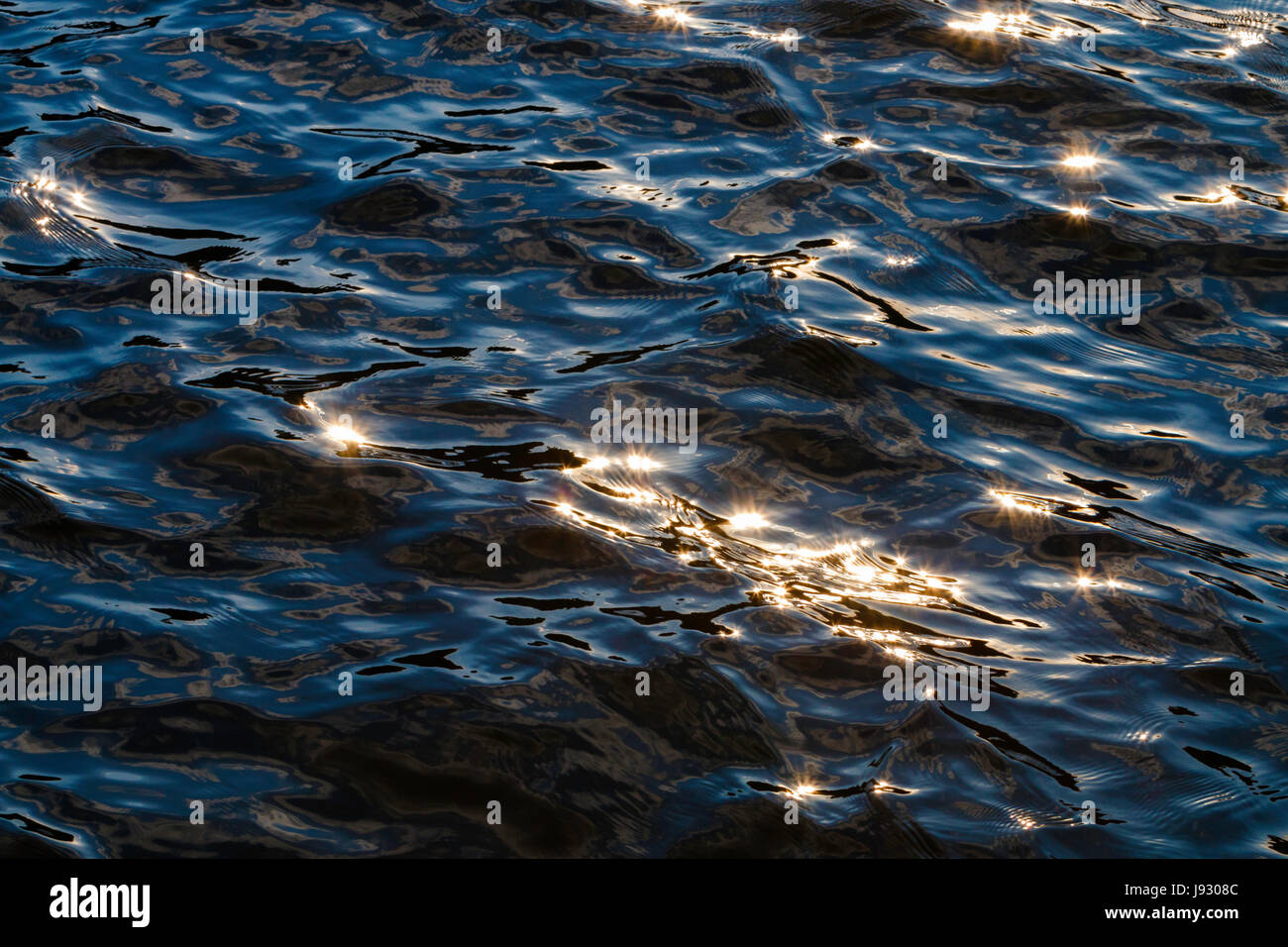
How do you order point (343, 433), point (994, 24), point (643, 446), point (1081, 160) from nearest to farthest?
1. point (343, 433)
2. point (643, 446)
3. point (1081, 160)
4. point (994, 24)

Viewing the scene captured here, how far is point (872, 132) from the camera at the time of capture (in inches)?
304

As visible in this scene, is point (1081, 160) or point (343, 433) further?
point (1081, 160)

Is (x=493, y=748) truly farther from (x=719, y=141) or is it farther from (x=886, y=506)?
(x=719, y=141)

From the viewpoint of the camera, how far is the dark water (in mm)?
4164

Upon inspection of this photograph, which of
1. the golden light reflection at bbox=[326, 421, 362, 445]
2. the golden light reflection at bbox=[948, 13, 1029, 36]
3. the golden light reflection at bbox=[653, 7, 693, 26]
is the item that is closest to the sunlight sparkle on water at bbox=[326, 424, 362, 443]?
the golden light reflection at bbox=[326, 421, 362, 445]

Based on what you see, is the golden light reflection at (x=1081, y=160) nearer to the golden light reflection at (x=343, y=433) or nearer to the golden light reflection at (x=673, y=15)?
the golden light reflection at (x=673, y=15)

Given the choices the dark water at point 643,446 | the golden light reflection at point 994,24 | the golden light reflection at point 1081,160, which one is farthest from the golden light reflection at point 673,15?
the golden light reflection at point 1081,160

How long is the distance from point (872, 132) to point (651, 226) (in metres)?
1.65

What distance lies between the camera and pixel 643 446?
558 cm

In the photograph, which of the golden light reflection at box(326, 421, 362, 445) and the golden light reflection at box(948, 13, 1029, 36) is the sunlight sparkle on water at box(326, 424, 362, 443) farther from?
the golden light reflection at box(948, 13, 1029, 36)

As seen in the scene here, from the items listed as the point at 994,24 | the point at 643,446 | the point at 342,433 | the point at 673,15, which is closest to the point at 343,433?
the point at 342,433

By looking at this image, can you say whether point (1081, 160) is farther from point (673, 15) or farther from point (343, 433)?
point (343, 433)

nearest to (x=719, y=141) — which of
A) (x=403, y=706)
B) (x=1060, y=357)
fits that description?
(x=1060, y=357)

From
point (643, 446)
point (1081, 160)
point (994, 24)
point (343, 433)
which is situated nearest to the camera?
point (343, 433)
